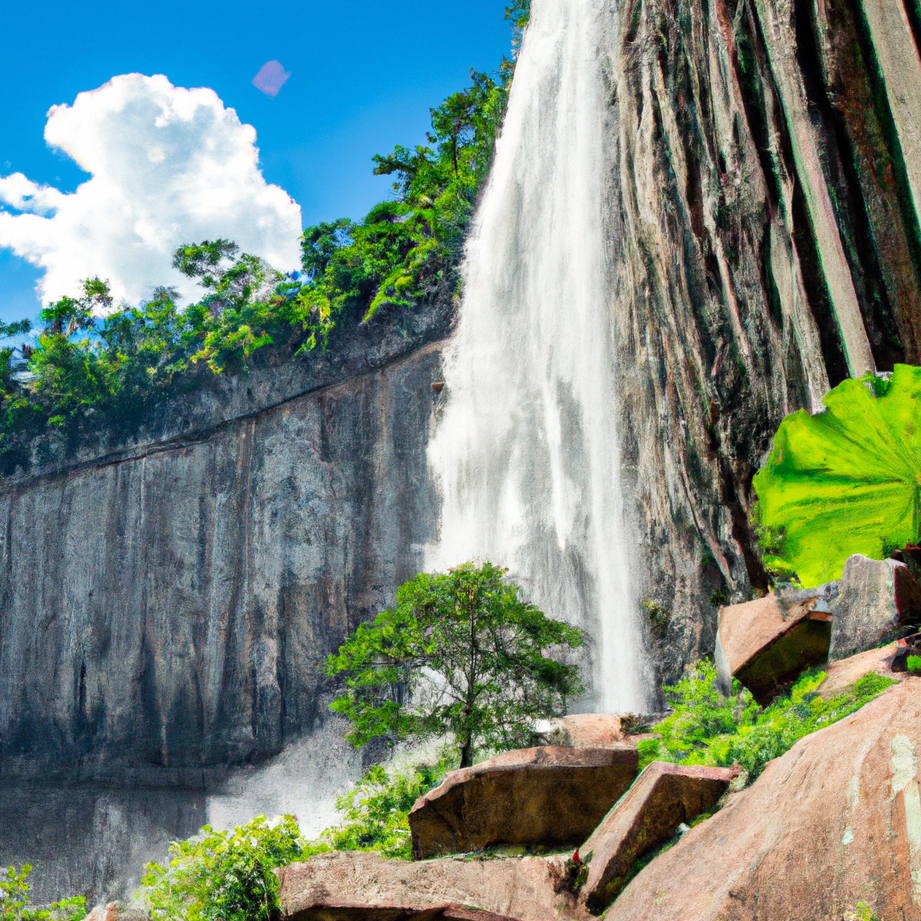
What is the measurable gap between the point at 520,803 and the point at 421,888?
3.94 feet

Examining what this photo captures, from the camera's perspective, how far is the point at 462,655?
346 inches

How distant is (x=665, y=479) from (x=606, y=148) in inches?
255

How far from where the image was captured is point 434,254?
21.8 meters

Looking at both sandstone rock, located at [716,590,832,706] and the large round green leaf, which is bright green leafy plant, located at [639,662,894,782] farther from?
the large round green leaf

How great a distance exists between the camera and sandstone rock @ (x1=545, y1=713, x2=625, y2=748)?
7844mm

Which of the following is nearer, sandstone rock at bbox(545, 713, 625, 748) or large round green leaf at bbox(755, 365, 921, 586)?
large round green leaf at bbox(755, 365, 921, 586)

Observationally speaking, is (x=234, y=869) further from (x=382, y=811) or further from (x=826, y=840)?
(x=826, y=840)

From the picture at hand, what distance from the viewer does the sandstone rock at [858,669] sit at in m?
4.57

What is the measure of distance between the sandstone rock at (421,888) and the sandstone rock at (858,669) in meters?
1.88

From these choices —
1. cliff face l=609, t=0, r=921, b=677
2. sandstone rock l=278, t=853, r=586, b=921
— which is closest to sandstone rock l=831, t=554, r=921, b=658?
cliff face l=609, t=0, r=921, b=677

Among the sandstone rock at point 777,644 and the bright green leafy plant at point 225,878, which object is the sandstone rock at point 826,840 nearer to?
the sandstone rock at point 777,644

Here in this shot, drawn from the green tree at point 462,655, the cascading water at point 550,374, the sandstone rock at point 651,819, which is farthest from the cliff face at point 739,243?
the sandstone rock at point 651,819

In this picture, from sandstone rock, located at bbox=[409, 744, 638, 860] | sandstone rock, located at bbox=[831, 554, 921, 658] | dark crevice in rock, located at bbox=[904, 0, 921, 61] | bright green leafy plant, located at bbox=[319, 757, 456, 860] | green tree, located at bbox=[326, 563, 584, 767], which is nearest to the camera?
Result: sandstone rock, located at bbox=[831, 554, 921, 658]

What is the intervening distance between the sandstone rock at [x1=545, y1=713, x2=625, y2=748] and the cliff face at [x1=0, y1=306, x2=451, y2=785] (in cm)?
1295
